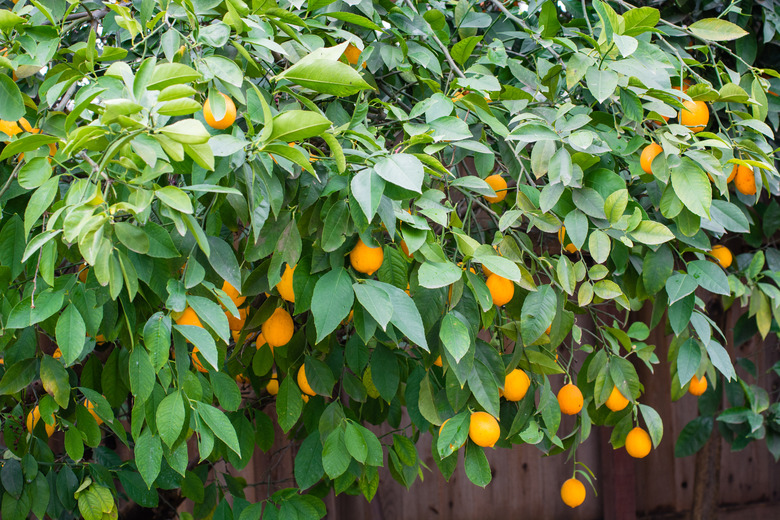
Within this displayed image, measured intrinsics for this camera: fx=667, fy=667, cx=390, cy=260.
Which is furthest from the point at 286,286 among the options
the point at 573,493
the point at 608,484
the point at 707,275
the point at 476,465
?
the point at 608,484

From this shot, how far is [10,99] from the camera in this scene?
729mm

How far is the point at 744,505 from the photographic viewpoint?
96.9 inches

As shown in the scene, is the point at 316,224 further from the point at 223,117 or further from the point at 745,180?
the point at 745,180

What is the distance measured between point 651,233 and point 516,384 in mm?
259

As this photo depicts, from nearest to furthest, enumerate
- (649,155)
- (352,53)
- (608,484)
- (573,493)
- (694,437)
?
(649,155) < (352,53) < (573,493) < (694,437) < (608,484)

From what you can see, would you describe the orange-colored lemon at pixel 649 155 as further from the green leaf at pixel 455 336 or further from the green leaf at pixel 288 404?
the green leaf at pixel 288 404

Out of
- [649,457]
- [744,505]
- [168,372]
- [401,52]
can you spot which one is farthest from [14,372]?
[744,505]

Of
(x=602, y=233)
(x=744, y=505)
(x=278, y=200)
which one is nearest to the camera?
(x=278, y=200)

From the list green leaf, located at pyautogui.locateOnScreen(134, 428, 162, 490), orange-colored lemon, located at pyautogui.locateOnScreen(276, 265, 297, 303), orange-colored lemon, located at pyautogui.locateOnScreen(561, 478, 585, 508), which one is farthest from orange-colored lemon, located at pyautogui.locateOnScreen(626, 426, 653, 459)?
green leaf, located at pyautogui.locateOnScreen(134, 428, 162, 490)

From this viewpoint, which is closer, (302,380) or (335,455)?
(335,455)

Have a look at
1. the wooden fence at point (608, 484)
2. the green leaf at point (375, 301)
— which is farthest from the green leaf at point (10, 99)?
the wooden fence at point (608, 484)

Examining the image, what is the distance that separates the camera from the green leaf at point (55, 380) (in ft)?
2.57

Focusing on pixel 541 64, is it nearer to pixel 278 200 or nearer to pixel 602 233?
pixel 602 233

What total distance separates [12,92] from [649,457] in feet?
7.45
